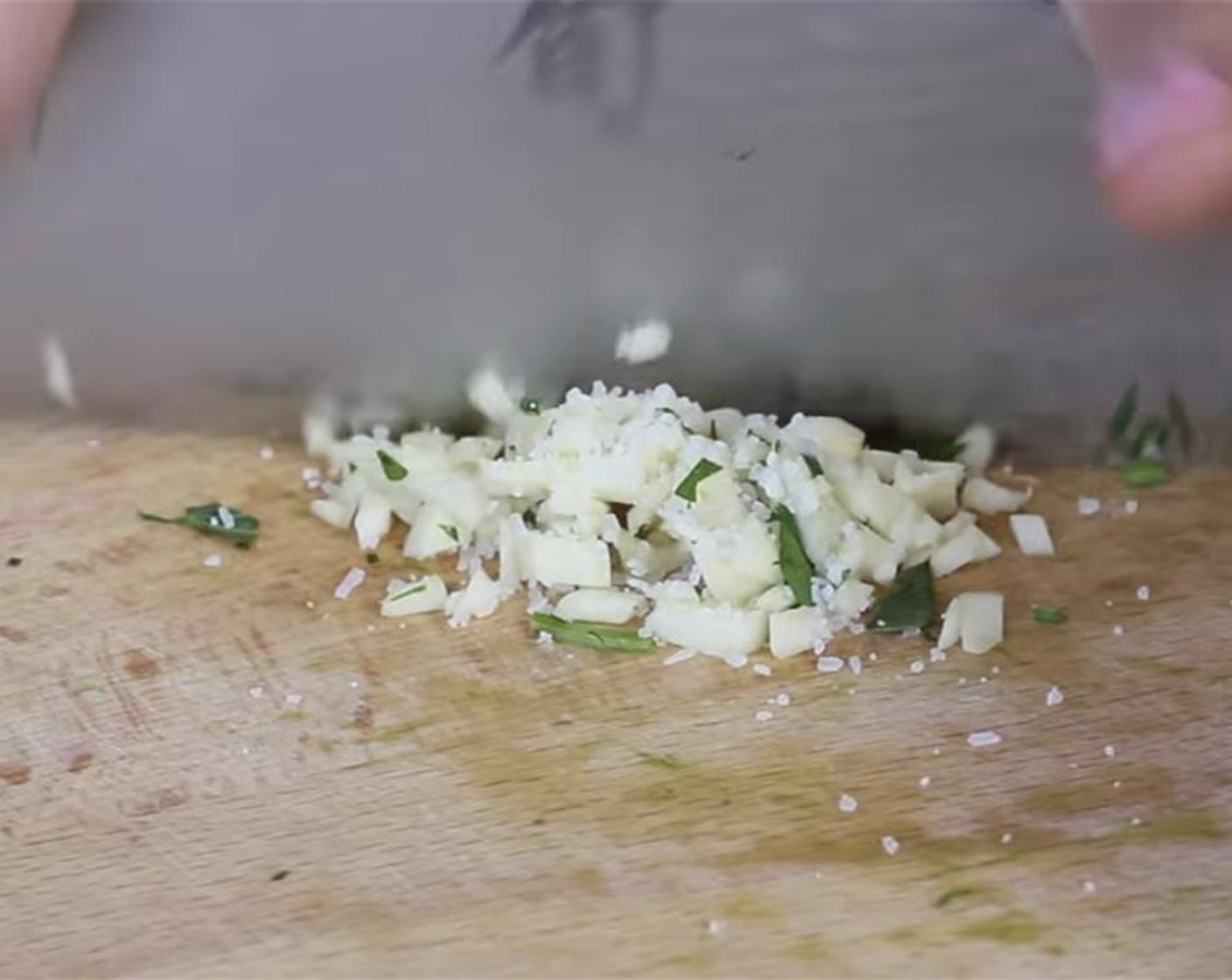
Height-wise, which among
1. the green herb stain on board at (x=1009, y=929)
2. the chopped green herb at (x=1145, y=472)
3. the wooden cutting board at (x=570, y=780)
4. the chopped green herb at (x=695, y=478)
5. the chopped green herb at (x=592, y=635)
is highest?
the chopped green herb at (x=695, y=478)

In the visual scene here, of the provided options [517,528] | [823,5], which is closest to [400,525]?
[517,528]

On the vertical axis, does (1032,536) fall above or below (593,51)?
below

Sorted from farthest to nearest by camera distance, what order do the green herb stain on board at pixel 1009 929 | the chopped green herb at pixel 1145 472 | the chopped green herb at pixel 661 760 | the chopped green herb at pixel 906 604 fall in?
the chopped green herb at pixel 1145 472, the chopped green herb at pixel 906 604, the chopped green herb at pixel 661 760, the green herb stain on board at pixel 1009 929

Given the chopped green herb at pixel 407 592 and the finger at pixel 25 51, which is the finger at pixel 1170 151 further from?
the finger at pixel 25 51

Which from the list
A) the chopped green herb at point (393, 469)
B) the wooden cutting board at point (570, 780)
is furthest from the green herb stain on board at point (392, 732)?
the chopped green herb at point (393, 469)

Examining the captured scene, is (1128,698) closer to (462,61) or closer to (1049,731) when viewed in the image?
(1049,731)

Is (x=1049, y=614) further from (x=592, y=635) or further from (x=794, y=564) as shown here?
(x=592, y=635)

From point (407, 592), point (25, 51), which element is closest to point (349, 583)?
point (407, 592)
